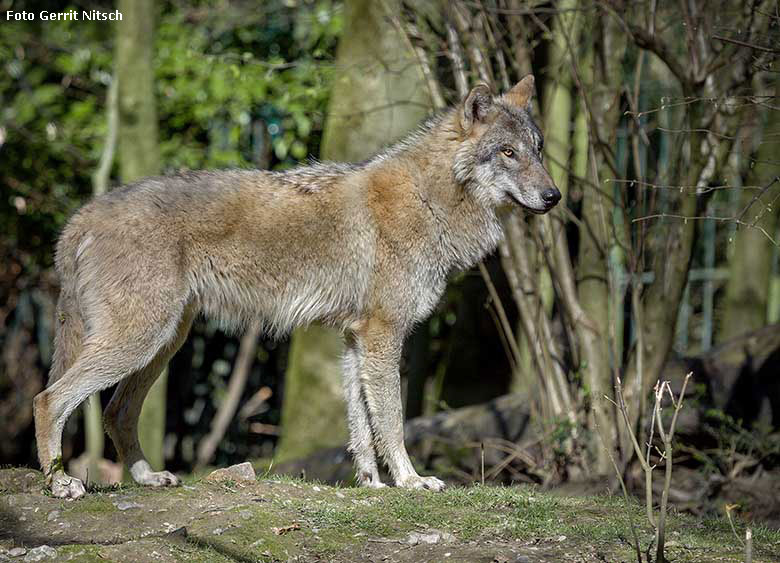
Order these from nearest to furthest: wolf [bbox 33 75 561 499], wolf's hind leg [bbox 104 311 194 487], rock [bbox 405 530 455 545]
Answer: rock [bbox 405 530 455 545]
wolf [bbox 33 75 561 499]
wolf's hind leg [bbox 104 311 194 487]

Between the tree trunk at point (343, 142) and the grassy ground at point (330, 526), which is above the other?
the tree trunk at point (343, 142)

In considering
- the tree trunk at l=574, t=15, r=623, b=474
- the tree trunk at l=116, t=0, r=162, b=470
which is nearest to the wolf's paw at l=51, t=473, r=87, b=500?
the tree trunk at l=574, t=15, r=623, b=474

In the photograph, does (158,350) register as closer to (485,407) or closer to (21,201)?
(485,407)

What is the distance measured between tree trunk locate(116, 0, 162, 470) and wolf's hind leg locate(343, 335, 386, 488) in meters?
4.10

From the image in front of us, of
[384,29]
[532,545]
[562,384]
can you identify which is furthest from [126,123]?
[532,545]

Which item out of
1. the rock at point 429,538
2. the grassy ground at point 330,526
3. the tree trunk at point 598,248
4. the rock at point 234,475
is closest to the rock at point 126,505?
the grassy ground at point 330,526

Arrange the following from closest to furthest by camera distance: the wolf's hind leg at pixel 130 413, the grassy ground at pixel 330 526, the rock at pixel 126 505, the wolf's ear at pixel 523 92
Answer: the grassy ground at pixel 330 526
the rock at pixel 126 505
the wolf's hind leg at pixel 130 413
the wolf's ear at pixel 523 92

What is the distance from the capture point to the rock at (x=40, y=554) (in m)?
4.53

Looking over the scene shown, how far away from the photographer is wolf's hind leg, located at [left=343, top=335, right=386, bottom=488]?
6711 millimetres

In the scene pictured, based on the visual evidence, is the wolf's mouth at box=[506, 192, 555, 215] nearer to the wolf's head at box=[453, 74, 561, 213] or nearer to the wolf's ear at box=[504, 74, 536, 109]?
the wolf's head at box=[453, 74, 561, 213]

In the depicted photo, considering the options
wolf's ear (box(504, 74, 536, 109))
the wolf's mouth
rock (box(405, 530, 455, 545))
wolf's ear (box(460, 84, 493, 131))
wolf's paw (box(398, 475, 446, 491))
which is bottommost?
rock (box(405, 530, 455, 545))

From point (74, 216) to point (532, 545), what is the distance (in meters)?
3.37

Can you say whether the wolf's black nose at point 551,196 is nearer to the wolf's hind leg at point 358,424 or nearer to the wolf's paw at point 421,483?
the wolf's hind leg at point 358,424

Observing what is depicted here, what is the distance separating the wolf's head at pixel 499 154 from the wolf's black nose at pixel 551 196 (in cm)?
2
